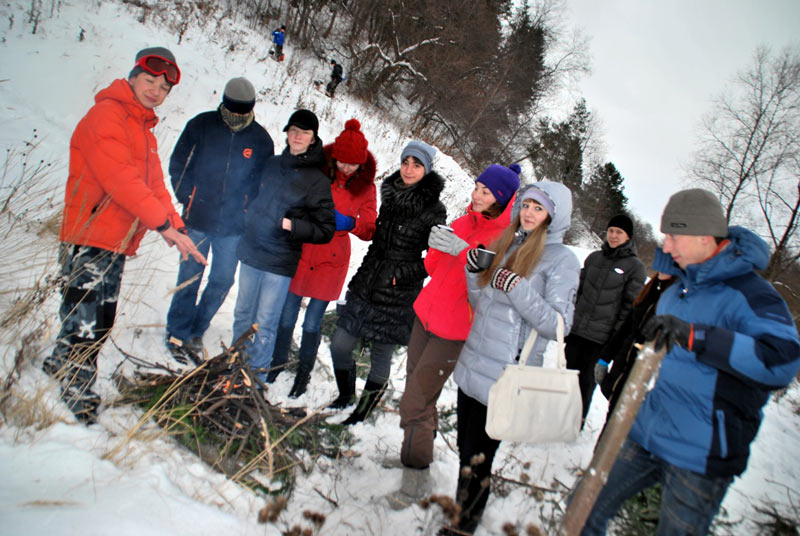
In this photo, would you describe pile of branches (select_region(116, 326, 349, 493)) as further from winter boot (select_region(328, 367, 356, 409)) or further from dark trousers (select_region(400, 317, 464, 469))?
dark trousers (select_region(400, 317, 464, 469))

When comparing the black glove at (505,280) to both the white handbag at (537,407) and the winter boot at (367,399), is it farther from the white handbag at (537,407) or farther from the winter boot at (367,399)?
the winter boot at (367,399)

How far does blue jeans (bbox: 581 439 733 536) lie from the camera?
1440 millimetres

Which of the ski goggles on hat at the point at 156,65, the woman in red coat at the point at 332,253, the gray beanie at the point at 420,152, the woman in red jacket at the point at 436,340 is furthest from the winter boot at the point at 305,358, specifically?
the ski goggles on hat at the point at 156,65

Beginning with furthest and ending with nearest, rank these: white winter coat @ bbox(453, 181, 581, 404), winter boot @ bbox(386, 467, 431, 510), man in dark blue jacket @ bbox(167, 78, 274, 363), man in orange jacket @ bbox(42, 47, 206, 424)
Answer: man in dark blue jacket @ bbox(167, 78, 274, 363) → winter boot @ bbox(386, 467, 431, 510) → man in orange jacket @ bbox(42, 47, 206, 424) → white winter coat @ bbox(453, 181, 581, 404)

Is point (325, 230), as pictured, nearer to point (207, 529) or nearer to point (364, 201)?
point (364, 201)

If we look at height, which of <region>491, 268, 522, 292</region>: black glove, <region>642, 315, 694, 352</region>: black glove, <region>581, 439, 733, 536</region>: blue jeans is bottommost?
<region>581, 439, 733, 536</region>: blue jeans

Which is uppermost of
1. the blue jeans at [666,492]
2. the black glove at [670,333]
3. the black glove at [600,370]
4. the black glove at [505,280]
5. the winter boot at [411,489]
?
the black glove at [670,333]

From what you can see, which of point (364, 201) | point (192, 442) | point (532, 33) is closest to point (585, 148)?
point (532, 33)

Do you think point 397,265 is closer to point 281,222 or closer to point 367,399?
point 281,222

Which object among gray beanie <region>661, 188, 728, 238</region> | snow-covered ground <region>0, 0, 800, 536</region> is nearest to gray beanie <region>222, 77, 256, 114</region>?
snow-covered ground <region>0, 0, 800, 536</region>

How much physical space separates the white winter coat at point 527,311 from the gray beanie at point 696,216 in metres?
0.43

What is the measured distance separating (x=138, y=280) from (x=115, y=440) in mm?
1992

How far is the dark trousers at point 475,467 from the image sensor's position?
1.98 metres

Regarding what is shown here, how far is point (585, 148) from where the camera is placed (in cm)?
2866
